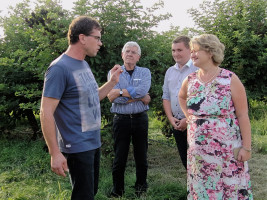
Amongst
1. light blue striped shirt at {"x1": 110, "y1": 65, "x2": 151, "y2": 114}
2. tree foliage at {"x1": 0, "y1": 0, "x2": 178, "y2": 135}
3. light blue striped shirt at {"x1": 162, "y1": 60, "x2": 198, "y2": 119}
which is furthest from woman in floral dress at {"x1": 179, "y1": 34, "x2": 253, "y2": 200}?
tree foliage at {"x1": 0, "y1": 0, "x2": 178, "y2": 135}

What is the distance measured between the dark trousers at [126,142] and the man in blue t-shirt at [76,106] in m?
1.25

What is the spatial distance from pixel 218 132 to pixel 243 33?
452 centimetres

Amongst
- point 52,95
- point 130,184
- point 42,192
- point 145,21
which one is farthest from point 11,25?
point 52,95

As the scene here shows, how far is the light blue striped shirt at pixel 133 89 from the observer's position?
3814mm

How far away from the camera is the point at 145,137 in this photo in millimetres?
3988

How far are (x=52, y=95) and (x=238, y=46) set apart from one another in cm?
526

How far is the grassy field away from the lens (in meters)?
3.99

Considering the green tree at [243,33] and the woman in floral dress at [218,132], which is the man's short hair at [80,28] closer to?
the woman in floral dress at [218,132]

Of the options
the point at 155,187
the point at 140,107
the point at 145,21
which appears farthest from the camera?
the point at 145,21

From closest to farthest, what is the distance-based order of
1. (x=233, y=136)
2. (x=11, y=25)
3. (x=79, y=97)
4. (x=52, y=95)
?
1. (x=52, y=95)
2. (x=79, y=97)
3. (x=233, y=136)
4. (x=11, y=25)

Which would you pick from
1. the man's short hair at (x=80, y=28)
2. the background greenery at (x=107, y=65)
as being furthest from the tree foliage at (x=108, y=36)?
the man's short hair at (x=80, y=28)

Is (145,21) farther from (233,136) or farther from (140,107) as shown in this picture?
(233,136)

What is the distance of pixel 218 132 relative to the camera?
2.65 meters

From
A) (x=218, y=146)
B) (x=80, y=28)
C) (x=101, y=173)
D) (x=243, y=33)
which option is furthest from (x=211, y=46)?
(x=243, y=33)
